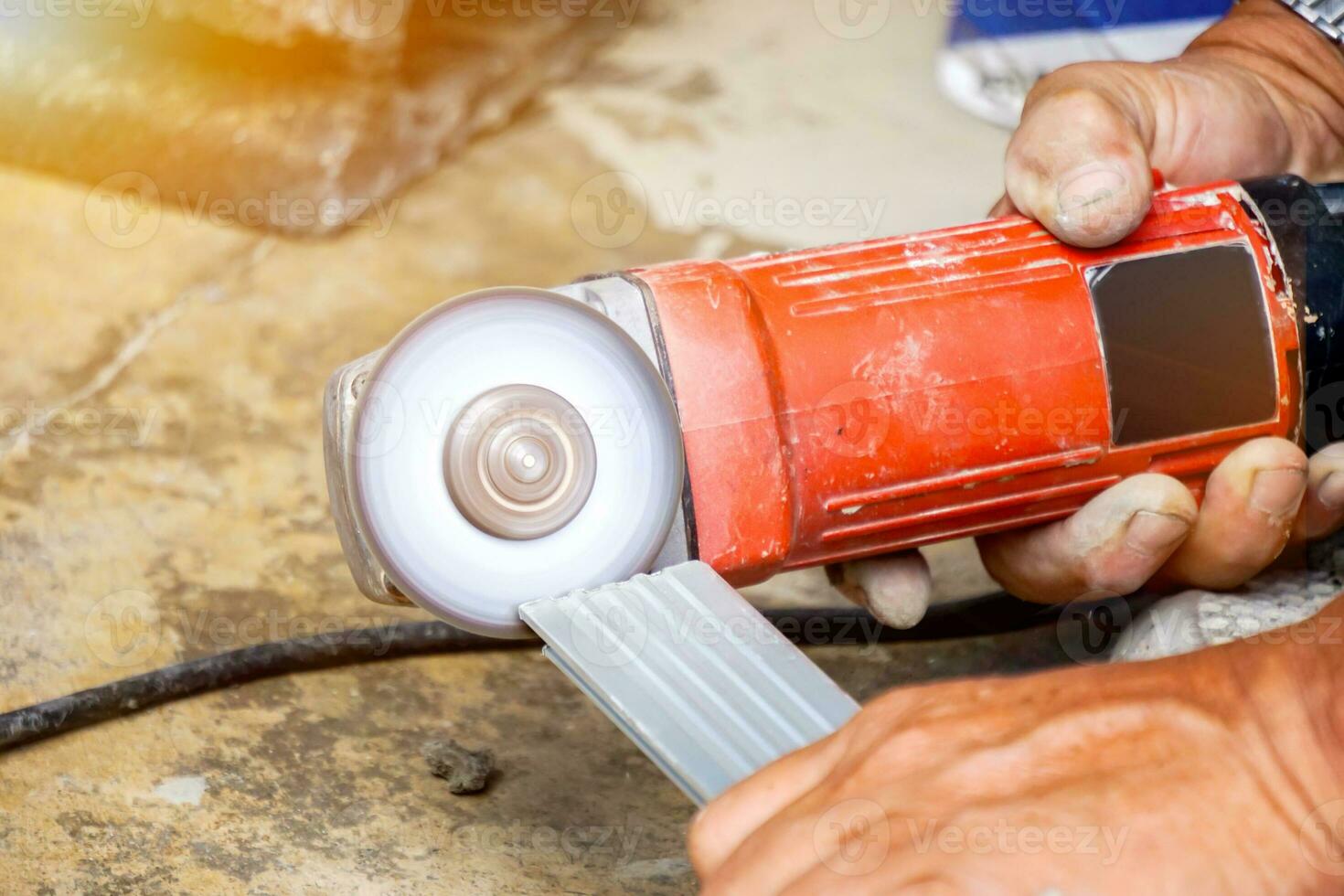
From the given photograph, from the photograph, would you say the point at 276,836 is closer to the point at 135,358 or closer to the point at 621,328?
the point at 621,328

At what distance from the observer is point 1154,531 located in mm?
1501

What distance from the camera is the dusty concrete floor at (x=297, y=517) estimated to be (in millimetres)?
1450

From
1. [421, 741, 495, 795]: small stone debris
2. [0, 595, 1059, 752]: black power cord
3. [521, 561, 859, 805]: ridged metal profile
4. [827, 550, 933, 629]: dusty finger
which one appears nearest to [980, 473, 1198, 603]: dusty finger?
[827, 550, 933, 629]: dusty finger

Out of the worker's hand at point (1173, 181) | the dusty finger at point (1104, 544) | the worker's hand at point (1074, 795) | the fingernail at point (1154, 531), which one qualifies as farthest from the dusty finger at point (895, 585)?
the worker's hand at point (1074, 795)

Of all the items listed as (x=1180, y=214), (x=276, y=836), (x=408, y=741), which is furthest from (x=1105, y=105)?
(x=276, y=836)

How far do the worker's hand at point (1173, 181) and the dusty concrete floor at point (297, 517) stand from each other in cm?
32

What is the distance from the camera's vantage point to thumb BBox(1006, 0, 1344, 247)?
1459 mm

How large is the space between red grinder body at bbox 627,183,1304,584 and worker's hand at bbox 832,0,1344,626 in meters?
0.04

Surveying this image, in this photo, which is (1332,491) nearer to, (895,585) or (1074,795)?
(895,585)

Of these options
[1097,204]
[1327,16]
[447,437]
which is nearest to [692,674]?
[447,437]

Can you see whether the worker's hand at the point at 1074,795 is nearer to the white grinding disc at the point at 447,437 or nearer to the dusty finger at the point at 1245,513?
the white grinding disc at the point at 447,437

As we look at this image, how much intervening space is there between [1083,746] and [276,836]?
95cm

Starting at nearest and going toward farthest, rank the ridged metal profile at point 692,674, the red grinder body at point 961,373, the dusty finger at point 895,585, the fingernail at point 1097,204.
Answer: the ridged metal profile at point 692,674 < the red grinder body at point 961,373 < the fingernail at point 1097,204 < the dusty finger at point 895,585

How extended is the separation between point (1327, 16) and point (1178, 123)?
0.26 m
